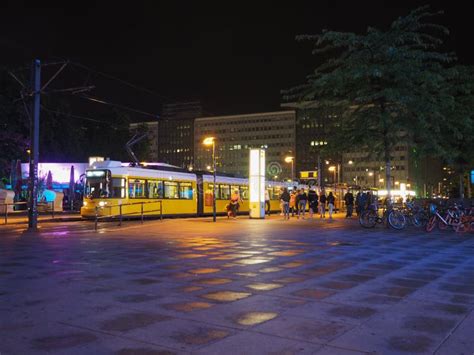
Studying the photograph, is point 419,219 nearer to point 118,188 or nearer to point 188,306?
point 118,188

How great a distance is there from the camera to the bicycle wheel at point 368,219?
21.2 meters

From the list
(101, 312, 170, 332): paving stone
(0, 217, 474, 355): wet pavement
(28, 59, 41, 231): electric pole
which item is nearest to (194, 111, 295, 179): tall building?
(28, 59, 41, 231): electric pole

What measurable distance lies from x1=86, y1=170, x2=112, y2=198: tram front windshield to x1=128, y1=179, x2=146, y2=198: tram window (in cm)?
106

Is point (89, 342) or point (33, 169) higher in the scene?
point (33, 169)

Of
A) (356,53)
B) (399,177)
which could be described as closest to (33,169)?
(356,53)

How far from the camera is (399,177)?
5704 inches

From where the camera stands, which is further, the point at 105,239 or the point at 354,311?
the point at 105,239

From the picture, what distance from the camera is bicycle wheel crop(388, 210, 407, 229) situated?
20281 mm

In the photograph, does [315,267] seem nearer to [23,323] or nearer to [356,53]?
[23,323]

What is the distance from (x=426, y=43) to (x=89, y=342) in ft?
61.2

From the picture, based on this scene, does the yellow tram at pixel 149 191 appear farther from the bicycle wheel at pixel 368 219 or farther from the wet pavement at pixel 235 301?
the wet pavement at pixel 235 301

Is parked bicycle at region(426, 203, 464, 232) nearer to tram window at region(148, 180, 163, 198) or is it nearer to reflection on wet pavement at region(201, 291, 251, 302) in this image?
reflection on wet pavement at region(201, 291, 251, 302)

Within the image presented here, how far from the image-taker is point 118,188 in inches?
1047

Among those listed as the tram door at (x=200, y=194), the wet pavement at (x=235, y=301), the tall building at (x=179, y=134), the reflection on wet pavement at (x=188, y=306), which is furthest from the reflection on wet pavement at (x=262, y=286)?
the tall building at (x=179, y=134)
